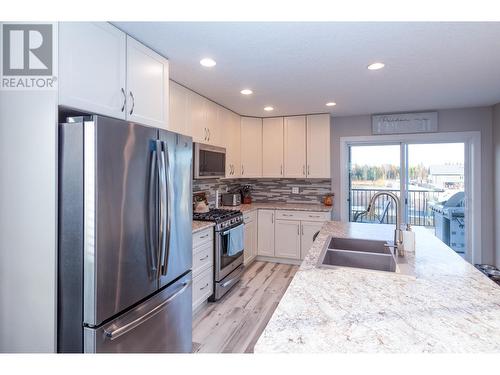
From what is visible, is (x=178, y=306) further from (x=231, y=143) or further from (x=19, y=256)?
(x=231, y=143)

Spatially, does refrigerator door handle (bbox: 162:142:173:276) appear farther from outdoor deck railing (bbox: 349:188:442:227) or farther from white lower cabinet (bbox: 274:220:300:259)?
outdoor deck railing (bbox: 349:188:442:227)

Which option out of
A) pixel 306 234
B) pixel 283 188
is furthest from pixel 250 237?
pixel 283 188

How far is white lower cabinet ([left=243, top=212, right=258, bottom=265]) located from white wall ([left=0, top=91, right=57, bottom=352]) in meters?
2.69

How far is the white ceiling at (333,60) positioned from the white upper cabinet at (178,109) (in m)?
0.10

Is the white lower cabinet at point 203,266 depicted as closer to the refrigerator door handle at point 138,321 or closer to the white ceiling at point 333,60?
the refrigerator door handle at point 138,321

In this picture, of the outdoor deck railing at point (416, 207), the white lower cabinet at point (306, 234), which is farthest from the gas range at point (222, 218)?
the outdoor deck railing at point (416, 207)

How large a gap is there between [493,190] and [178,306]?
4.46m

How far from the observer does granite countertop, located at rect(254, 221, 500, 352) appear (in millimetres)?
809

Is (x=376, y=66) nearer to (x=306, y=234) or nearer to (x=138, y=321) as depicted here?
(x=306, y=234)

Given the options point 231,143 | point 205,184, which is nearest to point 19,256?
point 205,184

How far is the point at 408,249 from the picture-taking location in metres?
1.76

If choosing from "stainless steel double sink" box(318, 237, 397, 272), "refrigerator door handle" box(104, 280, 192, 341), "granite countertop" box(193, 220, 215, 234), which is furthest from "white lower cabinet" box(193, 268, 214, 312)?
"stainless steel double sink" box(318, 237, 397, 272)

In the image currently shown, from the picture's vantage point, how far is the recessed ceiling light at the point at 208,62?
7.38 ft

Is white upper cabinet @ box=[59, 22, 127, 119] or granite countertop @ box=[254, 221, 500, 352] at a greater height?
white upper cabinet @ box=[59, 22, 127, 119]
